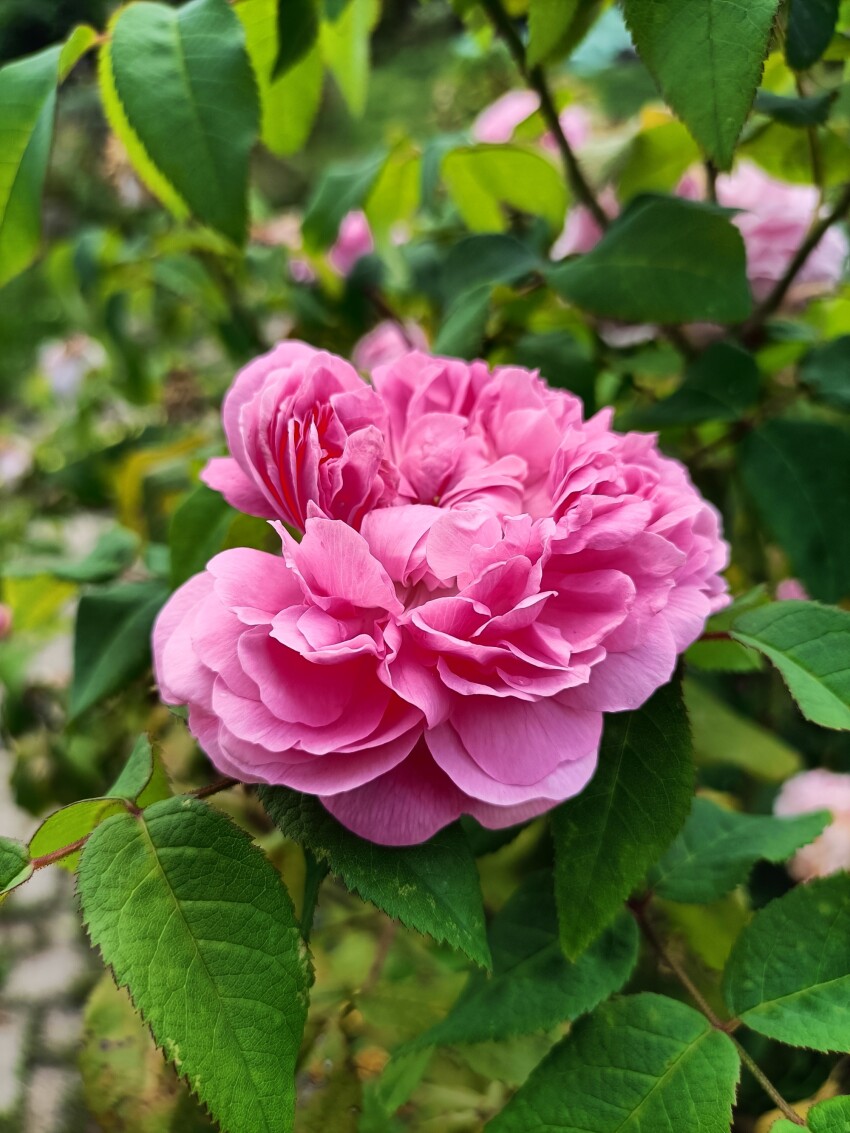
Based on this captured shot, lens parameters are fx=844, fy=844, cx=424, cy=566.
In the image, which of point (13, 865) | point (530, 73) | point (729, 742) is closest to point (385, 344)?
point (530, 73)

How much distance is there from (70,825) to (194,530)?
0.15 metres

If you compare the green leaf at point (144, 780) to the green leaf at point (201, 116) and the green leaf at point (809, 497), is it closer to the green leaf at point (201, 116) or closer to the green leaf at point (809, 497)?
the green leaf at point (201, 116)

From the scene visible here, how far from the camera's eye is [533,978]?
1.00 feet

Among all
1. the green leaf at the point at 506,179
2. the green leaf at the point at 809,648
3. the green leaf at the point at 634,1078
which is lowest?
the green leaf at the point at 634,1078

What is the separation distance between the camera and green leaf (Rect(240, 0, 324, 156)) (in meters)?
0.39

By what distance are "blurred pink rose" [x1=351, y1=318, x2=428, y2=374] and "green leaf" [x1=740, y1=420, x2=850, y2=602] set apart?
0.91ft

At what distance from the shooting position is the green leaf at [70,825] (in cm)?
25

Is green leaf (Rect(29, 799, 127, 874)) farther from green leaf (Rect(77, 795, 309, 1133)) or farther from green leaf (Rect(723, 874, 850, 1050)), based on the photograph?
green leaf (Rect(723, 874, 850, 1050))

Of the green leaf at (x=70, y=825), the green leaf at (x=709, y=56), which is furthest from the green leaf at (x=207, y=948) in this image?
the green leaf at (x=709, y=56)

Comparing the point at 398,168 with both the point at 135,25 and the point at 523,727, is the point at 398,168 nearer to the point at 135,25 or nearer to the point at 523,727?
the point at 135,25

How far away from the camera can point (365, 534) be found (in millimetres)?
246

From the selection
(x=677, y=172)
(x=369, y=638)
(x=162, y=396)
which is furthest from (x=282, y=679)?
(x=162, y=396)

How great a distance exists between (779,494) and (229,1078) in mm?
342

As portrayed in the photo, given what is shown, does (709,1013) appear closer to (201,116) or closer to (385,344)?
(201,116)
